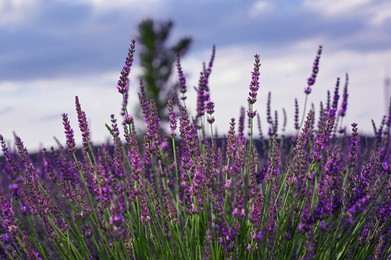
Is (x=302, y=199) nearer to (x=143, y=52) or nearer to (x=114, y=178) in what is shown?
(x=114, y=178)

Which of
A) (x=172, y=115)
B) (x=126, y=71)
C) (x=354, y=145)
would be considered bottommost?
(x=354, y=145)

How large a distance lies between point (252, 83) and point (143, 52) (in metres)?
16.7

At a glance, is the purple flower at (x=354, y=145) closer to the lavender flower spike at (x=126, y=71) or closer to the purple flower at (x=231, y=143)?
the purple flower at (x=231, y=143)

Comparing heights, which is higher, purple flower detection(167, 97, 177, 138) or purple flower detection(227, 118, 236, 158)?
purple flower detection(167, 97, 177, 138)

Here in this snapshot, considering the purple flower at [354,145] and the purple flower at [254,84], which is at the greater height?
the purple flower at [254,84]

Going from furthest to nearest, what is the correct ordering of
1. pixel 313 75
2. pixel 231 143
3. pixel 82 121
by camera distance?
pixel 313 75
pixel 231 143
pixel 82 121

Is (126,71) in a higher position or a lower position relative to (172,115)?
higher

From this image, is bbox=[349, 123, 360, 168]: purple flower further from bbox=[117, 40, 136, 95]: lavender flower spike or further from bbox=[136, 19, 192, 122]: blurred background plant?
bbox=[136, 19, 192, 122]: blurred background plant

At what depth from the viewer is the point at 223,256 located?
291 cm

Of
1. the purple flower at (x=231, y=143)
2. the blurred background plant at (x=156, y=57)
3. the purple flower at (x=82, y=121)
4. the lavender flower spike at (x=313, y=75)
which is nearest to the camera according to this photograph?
the purple flower at (x=82, y=121)

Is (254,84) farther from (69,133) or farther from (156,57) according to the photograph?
(156,57)

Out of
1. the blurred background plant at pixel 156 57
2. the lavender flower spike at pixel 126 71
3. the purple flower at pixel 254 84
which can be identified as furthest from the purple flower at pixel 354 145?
the blurred background plant at pixel 156 57

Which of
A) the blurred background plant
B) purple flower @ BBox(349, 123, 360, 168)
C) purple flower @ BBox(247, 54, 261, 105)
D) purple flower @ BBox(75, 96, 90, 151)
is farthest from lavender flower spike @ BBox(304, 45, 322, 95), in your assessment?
the blurred background plant

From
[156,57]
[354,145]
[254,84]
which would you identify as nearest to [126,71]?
[254,84]
